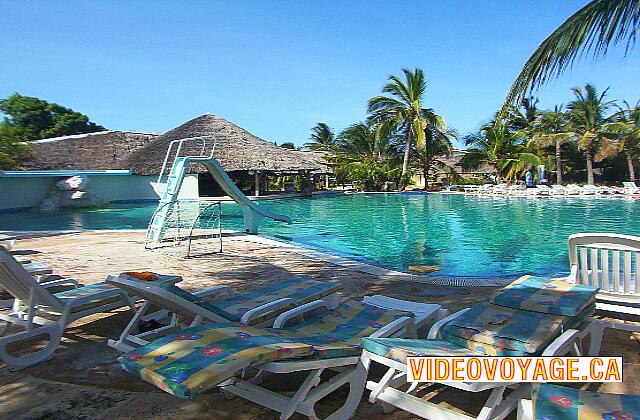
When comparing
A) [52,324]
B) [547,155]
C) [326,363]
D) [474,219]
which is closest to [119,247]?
[52,324]

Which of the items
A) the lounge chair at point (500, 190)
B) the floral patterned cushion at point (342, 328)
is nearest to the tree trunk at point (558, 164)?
the lounge chair at point (500, 190)

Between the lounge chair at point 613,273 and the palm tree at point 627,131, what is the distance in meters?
29.0

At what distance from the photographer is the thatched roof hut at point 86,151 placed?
26.2 meters

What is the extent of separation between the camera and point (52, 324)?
3508mm

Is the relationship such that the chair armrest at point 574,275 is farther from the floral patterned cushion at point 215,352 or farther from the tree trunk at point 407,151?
the tree trunk at point 407,151

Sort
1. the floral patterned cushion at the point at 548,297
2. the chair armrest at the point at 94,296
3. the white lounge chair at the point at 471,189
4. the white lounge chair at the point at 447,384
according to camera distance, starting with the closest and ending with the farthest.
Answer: the white lounge chair at the point at 447,384 → the floral patterned cushion at the point at 548,297 → the chair armrest at the point at 94,296 → the white lounge chair at the point at 471,189

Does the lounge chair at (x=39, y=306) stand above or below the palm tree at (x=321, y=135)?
below

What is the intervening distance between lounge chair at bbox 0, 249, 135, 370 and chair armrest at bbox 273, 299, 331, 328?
5.11ft

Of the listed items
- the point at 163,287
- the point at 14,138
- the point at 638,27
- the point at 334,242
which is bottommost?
the point at 334,242

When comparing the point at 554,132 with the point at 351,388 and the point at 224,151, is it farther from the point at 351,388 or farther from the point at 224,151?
the point at 351,388

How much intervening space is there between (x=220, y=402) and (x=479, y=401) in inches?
59.6

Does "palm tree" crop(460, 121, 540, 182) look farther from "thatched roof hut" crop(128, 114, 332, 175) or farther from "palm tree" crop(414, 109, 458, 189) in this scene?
"thatched roof hut" crop(128, 114, 332, 175)

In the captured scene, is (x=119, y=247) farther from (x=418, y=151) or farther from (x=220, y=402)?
(x=418, y=151)

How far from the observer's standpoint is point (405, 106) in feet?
106
